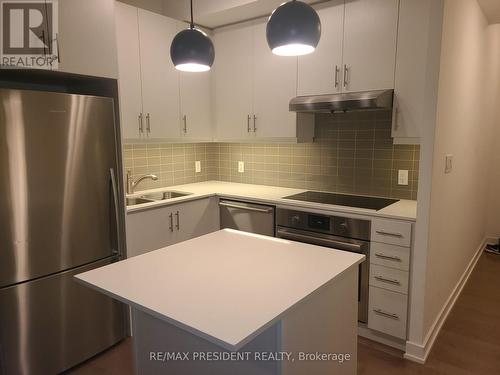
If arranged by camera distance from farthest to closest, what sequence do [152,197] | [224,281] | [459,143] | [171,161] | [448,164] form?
[171,161]
[152,197]
[459,143]
[448,164]
[224,281]

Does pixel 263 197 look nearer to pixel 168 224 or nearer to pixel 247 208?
pixel 247 208

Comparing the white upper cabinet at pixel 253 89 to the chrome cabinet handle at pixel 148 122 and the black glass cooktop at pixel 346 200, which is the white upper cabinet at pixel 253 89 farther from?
the chrome cabinet handle at pixel 148 122

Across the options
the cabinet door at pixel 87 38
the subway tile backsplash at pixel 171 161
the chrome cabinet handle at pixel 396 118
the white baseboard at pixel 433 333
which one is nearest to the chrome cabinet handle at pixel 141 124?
the subway tile backsplash at pixel 171 161

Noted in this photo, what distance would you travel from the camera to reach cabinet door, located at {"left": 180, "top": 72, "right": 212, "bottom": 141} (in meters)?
3.15

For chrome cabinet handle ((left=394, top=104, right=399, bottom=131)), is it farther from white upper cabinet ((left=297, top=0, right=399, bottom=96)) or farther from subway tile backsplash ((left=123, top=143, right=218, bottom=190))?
subway tile backsplash ((left=123, top=143, right=218, bottom=190))

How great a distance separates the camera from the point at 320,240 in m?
2.62

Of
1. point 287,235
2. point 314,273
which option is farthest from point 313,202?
point 314,273

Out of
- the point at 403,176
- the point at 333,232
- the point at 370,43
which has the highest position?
the point at 370,43

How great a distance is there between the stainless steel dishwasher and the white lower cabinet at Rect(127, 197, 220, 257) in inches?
4.2

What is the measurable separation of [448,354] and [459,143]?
1.45 m

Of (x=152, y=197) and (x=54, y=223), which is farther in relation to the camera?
(x=152, y=197)

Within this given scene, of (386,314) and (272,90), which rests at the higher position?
(272,90)

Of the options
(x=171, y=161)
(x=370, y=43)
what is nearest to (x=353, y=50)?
(x=370, y=43)

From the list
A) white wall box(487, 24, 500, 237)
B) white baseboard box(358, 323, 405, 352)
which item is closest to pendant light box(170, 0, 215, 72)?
white baseboard box(358, 323, 405, 352)
